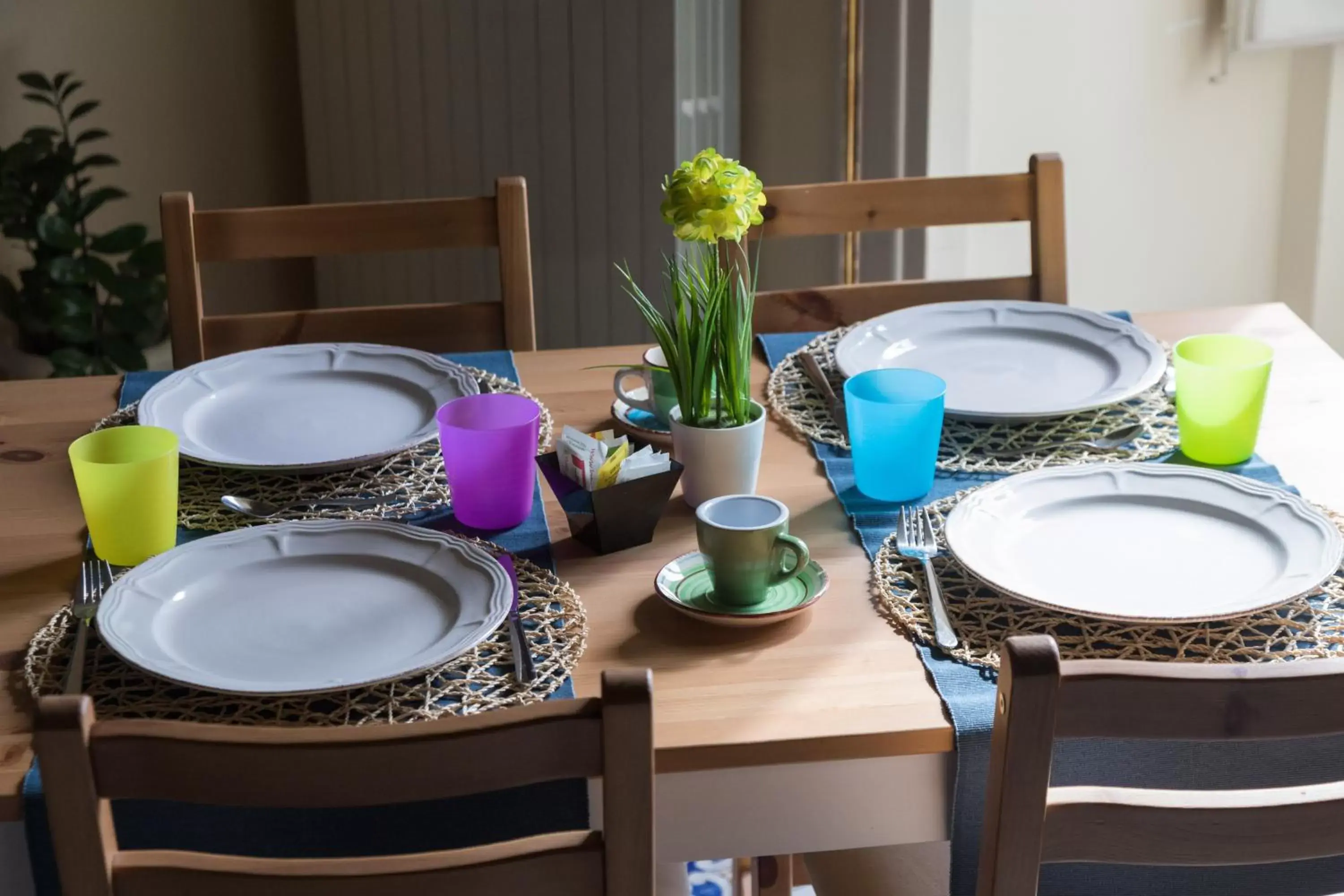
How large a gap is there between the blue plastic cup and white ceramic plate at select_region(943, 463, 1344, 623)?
0.21 ft

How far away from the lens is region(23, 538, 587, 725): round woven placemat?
951 mm

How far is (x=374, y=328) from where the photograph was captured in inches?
70.1

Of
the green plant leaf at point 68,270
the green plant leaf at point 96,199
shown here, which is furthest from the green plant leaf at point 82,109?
the green plant leaf at point 68,270

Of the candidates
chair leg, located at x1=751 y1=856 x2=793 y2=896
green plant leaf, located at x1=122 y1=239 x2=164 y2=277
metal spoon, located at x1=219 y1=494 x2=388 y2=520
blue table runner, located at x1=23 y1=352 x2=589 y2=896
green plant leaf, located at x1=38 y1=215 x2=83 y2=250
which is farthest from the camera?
green plant leaf, located at x1=122 y1=239 x2=164 y2=277

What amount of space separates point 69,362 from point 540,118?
39.7 inches

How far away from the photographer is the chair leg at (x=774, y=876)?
5.29 feet

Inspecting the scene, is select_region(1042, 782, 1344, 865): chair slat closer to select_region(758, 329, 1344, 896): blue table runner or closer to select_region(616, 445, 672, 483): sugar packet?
select_region(758, 329, 1344, 896): blue table runner

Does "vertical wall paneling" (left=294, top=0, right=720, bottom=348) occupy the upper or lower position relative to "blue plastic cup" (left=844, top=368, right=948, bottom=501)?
upper

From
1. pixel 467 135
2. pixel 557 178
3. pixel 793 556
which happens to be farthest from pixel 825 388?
pixel 467 135

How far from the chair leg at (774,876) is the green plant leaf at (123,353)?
176 cm

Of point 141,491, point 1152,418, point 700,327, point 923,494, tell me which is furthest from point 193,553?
point 1152,418

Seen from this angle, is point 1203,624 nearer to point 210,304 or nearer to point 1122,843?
point 1122,843

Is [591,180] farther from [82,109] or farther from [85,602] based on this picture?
[85,602]

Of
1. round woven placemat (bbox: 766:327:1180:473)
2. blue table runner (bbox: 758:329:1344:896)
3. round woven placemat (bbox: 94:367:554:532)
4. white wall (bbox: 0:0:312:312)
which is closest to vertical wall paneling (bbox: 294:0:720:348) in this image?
white wall (bbox: 0:0:312:312)
